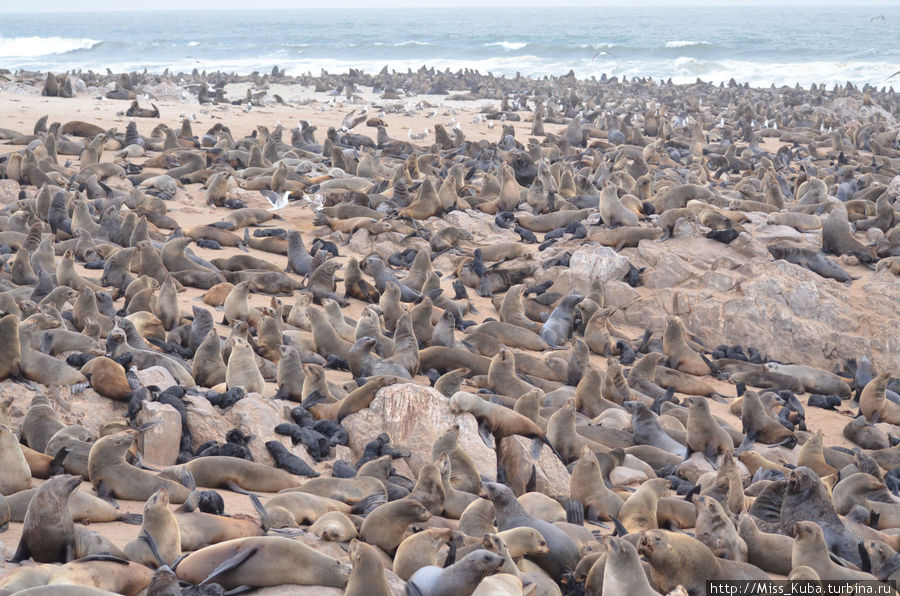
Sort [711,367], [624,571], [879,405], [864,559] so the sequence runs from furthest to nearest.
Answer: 1. [711,367]
2. [879,405]
3. [864,559]
4. [624,571]

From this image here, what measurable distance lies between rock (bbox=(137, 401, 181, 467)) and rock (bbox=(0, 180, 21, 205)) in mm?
7776

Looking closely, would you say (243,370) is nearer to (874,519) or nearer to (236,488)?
(236,488)

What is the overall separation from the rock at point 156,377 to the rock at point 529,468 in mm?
2545

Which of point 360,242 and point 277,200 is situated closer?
point 360,242

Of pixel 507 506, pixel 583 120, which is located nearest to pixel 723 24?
pixel 583 120

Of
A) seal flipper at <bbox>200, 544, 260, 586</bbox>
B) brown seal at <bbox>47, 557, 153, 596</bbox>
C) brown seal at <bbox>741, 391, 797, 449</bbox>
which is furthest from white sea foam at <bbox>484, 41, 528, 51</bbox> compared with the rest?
brown seal at <bbox>47, 557, 153, 596</bbox>

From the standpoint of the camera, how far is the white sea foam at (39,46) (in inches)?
2779

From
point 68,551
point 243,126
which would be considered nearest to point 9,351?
point 68,551

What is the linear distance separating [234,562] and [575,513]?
239 centimetres

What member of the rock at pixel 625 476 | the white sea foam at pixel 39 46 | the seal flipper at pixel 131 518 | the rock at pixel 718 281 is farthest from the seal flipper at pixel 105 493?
the white sea foam at pixel 39 46

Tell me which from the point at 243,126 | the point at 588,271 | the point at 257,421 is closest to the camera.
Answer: the point at 257,421

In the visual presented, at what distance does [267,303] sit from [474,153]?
8.75 meters

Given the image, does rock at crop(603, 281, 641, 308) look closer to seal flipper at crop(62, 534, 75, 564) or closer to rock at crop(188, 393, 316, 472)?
rock at crop(188, 393, 316, 472)

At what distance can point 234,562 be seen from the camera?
4.05 m
